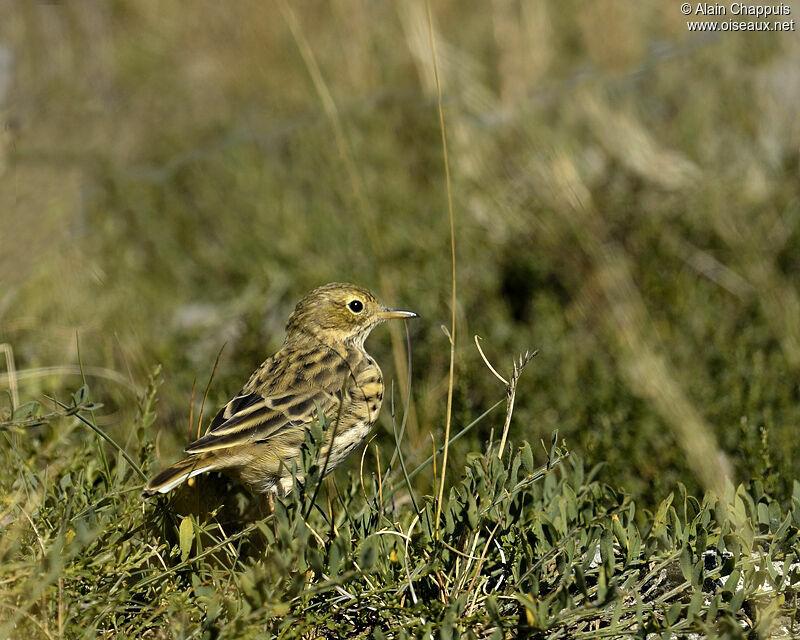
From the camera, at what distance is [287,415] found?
3682 mm

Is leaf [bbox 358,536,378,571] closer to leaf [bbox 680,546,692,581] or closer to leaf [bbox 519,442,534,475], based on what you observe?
leaf [bbox 519,442,534,475]

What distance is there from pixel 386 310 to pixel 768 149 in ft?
13.5

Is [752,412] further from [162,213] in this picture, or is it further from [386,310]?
[162,213]

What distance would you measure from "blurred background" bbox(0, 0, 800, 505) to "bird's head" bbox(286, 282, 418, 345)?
0.64 feet

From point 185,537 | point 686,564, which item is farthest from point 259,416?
point 686,564

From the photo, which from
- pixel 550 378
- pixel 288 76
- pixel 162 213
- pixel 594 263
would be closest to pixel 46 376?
pixel 550 378

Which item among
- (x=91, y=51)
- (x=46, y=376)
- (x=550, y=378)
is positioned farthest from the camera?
(x=91, y=51)

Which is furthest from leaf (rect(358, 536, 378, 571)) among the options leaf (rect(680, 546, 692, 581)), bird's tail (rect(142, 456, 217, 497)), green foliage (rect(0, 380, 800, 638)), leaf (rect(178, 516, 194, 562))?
leaf (rect(680, 546, 692, 581))

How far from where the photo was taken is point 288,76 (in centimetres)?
1026

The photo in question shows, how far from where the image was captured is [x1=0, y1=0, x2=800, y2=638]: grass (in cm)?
298

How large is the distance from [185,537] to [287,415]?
29.9 inches

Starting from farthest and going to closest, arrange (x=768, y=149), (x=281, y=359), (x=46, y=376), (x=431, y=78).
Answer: (x=431, y=78)
(x=768, y=149)
(x=46, y=376)
(x=281, y=359)

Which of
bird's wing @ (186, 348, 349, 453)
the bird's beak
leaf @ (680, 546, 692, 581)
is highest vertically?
the bird's beak

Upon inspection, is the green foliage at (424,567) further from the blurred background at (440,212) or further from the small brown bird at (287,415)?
the blurred background at (440,212)
